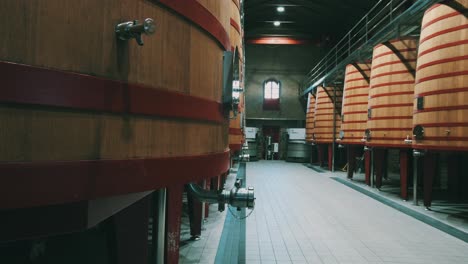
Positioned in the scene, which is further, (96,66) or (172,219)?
(172,219)

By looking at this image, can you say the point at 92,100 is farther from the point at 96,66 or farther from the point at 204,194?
the point at 204,194

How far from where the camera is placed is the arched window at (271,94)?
21578mm

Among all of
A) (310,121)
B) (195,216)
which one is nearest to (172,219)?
(195,216)

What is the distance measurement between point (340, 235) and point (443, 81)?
8.63 feet

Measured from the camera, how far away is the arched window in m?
21.6

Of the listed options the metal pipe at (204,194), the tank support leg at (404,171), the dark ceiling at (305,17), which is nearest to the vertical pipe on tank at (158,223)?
the metal pipe at (204,194)

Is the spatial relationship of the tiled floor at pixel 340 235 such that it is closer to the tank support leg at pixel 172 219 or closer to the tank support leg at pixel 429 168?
the tank support leg at pixel 429 168

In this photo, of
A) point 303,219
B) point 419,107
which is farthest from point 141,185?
point 419,107

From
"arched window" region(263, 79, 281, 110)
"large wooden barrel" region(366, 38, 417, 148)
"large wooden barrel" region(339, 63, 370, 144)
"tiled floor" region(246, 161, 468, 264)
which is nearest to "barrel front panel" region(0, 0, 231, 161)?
"tiled floor" region(246, 161, 468, 264)

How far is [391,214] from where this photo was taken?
19.5 feet

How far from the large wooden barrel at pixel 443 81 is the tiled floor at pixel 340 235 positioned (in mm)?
1326

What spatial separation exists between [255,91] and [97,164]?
2074 cm

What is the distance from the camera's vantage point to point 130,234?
212 centimetres

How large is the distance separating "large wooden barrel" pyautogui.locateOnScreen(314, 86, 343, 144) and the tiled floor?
5491mm
